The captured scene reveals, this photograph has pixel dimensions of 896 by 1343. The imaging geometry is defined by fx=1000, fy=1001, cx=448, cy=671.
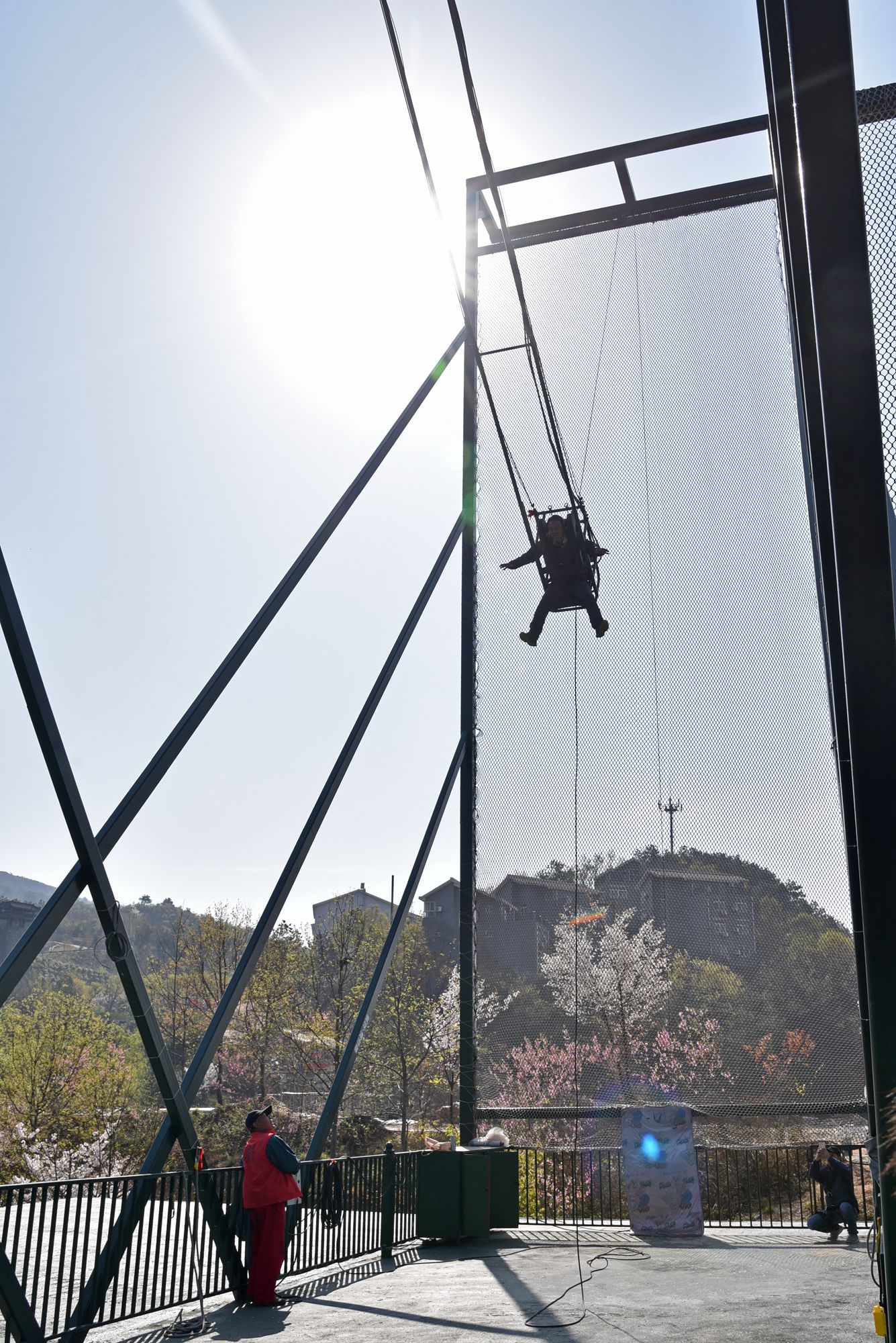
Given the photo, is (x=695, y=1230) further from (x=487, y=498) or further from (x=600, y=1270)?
(x=487, y=498)

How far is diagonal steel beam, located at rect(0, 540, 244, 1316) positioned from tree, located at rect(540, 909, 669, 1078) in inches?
209

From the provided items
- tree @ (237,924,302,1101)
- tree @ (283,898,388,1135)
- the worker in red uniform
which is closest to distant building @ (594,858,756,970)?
the worker in red uniform

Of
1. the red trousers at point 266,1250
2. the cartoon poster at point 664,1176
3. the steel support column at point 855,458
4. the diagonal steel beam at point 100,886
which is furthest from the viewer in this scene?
the cartoon poster at point 664,1176

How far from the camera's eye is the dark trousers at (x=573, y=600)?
10562 mm

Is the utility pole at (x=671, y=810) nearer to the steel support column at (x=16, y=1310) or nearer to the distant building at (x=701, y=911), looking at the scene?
the distant building at (x=701, y=911)

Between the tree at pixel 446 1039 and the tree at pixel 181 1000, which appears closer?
the tree at pixel 446 1039

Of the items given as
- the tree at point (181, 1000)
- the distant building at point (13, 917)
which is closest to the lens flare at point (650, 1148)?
the tree at point (181, 1000)

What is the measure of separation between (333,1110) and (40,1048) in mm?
23557

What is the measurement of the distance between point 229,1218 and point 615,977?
5988 mm

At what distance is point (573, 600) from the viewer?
1059 cm

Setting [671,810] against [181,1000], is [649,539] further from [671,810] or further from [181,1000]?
[181,1000]

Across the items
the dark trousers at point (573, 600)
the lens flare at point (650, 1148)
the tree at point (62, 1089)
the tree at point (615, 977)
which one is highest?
the dark trousers at point (573, 600)

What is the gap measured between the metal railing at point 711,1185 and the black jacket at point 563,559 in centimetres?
654

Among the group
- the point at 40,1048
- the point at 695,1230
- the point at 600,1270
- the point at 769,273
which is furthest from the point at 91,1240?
the point at 40,1048
